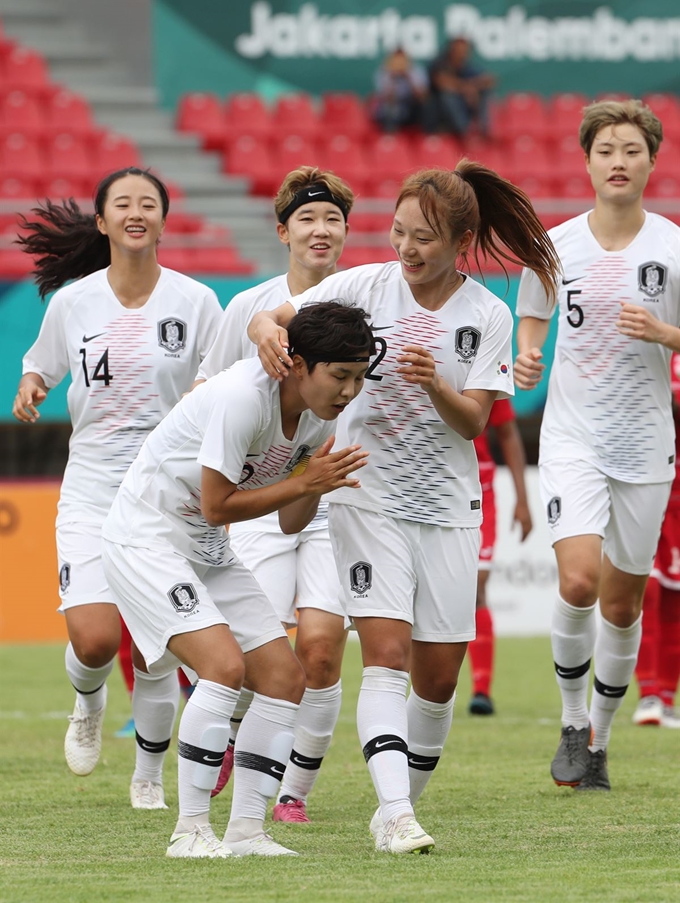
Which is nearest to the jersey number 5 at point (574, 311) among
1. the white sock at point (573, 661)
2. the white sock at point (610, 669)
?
the white sock at point (573, 661)

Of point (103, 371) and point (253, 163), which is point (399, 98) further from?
point (103, 371)

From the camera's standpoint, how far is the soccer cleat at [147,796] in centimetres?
562

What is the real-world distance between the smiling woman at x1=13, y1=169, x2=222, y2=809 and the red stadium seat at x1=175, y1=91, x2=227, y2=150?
13082 millimetres

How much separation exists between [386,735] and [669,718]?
13.7ft

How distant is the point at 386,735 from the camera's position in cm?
457

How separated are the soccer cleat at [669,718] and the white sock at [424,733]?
3.57 metres

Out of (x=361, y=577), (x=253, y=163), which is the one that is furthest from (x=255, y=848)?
(x=253, y=163)

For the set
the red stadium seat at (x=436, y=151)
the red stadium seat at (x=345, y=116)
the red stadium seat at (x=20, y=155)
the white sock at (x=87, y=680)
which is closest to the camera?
the white sock at (x=87, y=680)

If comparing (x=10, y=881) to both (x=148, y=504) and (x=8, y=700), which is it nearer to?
(x=148, y=504)

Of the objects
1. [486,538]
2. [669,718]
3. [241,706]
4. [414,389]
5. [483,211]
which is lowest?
[669,718]

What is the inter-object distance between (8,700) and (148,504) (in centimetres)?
517

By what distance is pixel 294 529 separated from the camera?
15.4 feet

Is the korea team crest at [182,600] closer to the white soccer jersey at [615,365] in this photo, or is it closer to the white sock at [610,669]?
the white soccer jersey at [615,365]

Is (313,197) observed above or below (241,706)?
above
